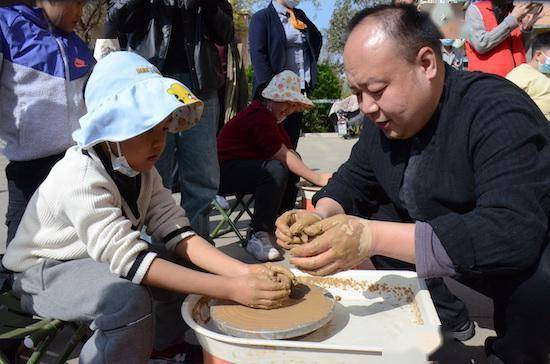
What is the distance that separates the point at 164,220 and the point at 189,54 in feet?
3.84

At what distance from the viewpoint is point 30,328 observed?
1.47 meters

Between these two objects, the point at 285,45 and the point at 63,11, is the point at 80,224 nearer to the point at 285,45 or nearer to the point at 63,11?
the point at 63,11

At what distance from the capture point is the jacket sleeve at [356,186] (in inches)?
79.6

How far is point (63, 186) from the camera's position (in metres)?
1.56

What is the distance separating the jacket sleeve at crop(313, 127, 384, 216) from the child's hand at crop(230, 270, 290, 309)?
0.56m

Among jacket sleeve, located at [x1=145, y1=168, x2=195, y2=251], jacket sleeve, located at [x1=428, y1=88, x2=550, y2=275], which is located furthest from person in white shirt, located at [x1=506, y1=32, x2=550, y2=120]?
jacket sleeve, located at [x1=145, y1=168, x2=195, y2=251]

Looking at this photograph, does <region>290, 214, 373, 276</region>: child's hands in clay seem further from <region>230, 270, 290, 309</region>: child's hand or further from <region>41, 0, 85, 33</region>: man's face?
<region>41, 0, 85, 33</region>: man's face

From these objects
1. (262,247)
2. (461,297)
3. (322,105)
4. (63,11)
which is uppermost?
(63,11)

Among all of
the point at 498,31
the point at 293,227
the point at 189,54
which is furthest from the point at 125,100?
the point at 498,31

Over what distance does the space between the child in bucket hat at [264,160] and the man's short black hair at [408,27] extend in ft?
5.60

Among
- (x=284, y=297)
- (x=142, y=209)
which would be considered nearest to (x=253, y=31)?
(x=142, y=209)

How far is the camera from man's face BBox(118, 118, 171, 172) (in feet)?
5.36

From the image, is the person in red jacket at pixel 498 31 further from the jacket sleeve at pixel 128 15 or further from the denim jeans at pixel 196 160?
the jacket sleeve at pixel 128 15

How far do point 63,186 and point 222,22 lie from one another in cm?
160
